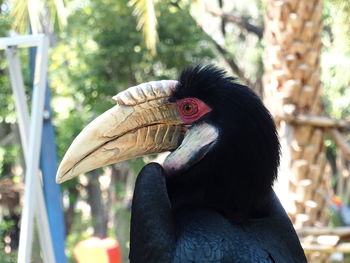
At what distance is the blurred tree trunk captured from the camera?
5.24 metres

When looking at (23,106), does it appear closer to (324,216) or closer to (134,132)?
(134,132)

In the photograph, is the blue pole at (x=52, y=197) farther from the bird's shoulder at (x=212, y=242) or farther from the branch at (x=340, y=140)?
the bird's shoulder at (x=212, y=242)

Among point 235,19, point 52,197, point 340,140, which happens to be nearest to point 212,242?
point 52,197

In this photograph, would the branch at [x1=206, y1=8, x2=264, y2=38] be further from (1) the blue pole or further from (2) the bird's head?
(2) the bird's head

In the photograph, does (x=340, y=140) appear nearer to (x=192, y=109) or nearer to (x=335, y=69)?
(x=192, y=109)

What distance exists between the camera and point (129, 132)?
9.64 feet

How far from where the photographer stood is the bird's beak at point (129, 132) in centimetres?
283

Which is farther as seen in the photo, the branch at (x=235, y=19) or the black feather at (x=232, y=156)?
the branch at (x=235, y=19)

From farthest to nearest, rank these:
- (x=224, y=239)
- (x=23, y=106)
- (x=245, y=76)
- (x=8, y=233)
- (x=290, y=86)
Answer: (x=245, y=76) < (x=8, y=233) < (x=290, y=86) < (x=23, y=106) < (x=224, y=239)

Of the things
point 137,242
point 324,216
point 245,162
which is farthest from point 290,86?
point 137,242

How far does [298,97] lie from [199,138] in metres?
2.51

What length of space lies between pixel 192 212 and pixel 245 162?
297mm

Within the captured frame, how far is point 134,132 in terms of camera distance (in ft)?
9.70

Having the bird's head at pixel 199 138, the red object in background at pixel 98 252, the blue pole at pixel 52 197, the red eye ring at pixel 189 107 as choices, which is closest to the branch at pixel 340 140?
the blue pole at pixel 52 197
